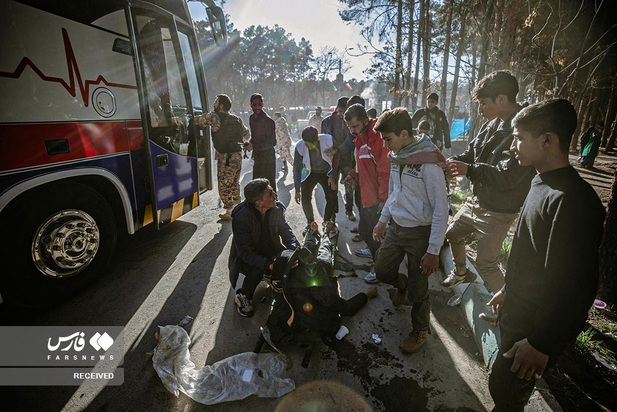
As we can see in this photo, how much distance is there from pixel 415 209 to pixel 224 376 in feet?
6.47

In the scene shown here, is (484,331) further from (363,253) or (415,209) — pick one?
(363,253)

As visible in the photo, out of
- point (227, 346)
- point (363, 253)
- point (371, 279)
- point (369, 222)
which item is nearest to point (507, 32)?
point (369, 222)

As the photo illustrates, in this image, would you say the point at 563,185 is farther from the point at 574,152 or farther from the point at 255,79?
the point at 255,79

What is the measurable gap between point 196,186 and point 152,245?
1.13 metres

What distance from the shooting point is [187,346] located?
98.3 inches

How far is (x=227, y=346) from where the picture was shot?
2.59 metres

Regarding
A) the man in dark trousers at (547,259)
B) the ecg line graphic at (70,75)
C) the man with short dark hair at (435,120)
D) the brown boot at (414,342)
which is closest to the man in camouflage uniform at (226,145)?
the ecg line graphic at (70,75)

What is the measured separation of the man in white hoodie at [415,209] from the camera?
7.33 feet

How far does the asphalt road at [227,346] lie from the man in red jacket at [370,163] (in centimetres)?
91

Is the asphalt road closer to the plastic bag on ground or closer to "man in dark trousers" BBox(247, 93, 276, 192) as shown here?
the plastic bag on ground

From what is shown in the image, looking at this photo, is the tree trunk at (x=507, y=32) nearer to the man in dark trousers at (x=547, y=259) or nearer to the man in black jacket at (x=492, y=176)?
the man in black jacket at (x=492, y=176)

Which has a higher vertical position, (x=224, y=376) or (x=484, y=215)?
(x=484, y=215)

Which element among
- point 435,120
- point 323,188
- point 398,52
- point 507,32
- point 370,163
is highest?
point 398,52

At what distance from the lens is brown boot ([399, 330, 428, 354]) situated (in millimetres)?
2461
